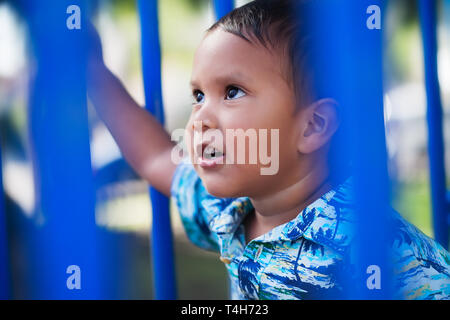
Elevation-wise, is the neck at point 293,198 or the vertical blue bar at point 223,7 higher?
the vertical blue bar at point 223,7

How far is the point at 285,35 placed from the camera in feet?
1.80

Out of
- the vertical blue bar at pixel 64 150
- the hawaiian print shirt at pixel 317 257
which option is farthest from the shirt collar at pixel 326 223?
the vertical blue bar at pixel 64 150

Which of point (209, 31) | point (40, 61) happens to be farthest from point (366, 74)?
point (40, 61)

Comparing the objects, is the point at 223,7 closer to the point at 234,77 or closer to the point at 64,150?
the point at 234,77

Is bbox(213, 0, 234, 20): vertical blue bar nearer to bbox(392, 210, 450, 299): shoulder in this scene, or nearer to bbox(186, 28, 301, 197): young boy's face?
bbox(186, 28, 301, 197): young boy's face

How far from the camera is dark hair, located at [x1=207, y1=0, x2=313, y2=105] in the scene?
1.78 feet

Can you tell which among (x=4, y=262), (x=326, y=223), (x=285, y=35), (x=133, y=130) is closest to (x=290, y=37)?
(x=285, y=35)

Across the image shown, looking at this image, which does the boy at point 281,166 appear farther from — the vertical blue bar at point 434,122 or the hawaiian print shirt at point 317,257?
the vertical blue bar at point 434,122

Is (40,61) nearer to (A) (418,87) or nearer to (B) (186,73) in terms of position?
(B) (186,73)

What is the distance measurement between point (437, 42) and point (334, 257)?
1.53 feet

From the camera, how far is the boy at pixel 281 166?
550 mm

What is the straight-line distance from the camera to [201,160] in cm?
59

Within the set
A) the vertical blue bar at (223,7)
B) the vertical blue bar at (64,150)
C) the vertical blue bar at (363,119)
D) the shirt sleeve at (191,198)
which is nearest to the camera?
the vertical blue bar at (363,119)

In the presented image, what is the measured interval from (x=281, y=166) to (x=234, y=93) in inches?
4.4
